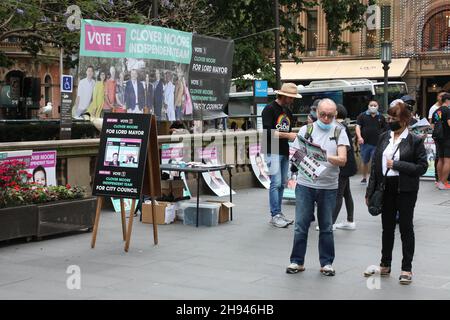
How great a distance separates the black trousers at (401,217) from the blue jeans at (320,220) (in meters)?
0.52

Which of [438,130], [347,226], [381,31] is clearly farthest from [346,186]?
[381,31]

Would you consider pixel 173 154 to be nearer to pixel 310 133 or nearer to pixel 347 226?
pixel 347 226

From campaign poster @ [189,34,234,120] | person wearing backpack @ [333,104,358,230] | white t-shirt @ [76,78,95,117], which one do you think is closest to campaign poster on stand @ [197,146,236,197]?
campaign poster @ [189,34,234,120]

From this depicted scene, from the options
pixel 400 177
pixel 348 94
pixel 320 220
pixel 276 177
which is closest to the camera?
pixel 400 177

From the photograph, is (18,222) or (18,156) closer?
(18,222)

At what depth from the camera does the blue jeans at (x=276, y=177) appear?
973 centimetres

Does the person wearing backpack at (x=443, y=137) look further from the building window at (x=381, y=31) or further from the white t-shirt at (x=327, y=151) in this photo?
the building window at (x=381, y=31)

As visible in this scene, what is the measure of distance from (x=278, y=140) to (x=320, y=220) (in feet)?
9.29

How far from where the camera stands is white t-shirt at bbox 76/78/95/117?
1147 cm

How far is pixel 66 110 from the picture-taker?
17.7 m

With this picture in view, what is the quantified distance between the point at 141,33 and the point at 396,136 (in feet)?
20.8

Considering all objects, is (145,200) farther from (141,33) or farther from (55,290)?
(55,290)

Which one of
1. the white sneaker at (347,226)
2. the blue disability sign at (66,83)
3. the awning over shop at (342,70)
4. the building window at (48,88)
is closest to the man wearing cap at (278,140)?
the white sneaker at (347,226)

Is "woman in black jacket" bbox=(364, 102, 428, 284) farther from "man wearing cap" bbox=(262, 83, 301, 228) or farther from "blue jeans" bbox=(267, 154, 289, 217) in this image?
"blue jeans" bbox=(267, 154, 289, 217)
